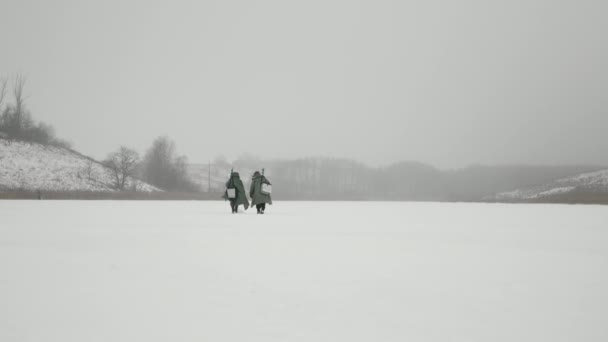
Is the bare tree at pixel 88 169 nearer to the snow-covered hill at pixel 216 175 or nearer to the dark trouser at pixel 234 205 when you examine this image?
the dark trouser at pixel 234 205

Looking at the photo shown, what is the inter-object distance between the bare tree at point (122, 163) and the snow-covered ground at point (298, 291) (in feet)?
195

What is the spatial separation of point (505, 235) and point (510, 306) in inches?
328

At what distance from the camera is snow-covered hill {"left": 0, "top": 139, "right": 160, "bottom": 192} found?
55.5m

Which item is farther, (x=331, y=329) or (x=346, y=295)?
(x=346, y=295)

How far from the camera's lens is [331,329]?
4.10 m

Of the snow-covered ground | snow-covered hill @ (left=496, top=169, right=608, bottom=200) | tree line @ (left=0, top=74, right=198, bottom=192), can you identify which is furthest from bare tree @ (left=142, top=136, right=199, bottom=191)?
the snow-covered ground

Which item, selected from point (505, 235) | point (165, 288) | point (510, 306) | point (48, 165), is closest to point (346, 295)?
point (510, 306)

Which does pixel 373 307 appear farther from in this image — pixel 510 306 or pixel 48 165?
pixel 48 165

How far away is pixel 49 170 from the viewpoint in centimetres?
6000

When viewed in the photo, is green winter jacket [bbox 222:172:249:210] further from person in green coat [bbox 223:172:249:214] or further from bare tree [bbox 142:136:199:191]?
bare tree [bbox 142:136:199:191]

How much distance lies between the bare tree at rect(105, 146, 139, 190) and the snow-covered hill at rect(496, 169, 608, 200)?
57.6 metres

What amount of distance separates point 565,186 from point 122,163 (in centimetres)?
7186

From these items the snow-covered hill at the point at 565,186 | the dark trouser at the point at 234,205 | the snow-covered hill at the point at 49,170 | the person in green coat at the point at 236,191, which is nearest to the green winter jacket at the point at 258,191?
the person in green coat at the point at 236,191

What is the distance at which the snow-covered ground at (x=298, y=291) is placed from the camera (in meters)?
4.07
